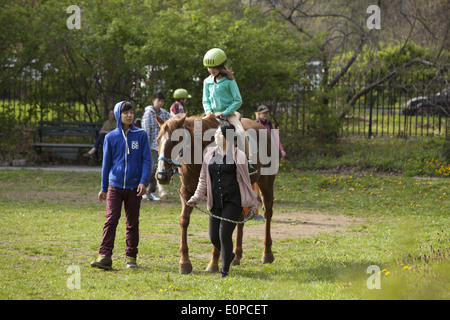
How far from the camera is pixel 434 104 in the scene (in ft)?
61.1

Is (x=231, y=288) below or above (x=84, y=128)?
below

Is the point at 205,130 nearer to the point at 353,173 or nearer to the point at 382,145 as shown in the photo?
the point at 353,173

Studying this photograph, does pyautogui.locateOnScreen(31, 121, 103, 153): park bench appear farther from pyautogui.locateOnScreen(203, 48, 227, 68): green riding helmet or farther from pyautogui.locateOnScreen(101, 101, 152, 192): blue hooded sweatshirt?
pyautogui.locateOnScreen(203, 48, 227, 68): green riding helmet

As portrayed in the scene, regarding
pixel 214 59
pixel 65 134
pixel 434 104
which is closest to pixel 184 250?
pixel 214 59

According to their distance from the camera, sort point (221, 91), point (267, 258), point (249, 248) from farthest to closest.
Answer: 1. point (249, 248)
2. point (267, 258)
3. point (221, 91)

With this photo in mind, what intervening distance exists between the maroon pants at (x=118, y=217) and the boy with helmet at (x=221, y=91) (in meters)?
1.42

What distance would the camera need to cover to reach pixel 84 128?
59.5 feet

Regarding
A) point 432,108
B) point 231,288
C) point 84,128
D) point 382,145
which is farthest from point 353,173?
point 231,288

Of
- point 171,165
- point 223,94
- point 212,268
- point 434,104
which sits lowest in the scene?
point 212,268

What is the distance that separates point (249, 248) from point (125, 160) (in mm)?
2549

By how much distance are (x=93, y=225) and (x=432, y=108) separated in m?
12.7

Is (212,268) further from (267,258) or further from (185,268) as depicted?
(267,258)

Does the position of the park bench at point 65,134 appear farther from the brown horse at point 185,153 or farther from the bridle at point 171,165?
the bridle at point 171,165
